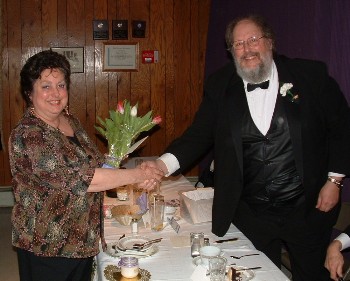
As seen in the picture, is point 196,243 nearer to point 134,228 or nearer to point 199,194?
point 134,228

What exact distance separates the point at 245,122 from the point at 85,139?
883 millimetres

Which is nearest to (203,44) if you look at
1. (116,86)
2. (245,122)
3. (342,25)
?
(116,86)

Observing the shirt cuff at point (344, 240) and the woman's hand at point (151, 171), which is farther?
the woman's hand at point (151, 171)

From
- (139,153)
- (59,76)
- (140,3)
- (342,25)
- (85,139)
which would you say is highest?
(140,3)

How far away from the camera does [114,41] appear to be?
5.79 metres

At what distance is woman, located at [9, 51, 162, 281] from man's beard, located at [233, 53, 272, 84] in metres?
0.89

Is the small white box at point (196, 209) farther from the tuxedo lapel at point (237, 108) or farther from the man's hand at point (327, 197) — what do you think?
the man's hand at point (327, 197)

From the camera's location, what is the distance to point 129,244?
221 cm

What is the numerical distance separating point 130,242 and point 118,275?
1.17 ft

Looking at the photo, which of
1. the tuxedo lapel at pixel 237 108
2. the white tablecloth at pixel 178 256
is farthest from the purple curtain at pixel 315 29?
the white tablecloth at pixel 178 256

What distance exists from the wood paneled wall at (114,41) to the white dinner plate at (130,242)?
12.4 ft

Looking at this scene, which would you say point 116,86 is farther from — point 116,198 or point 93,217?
point 93,217

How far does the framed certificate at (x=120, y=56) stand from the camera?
5.78 metres

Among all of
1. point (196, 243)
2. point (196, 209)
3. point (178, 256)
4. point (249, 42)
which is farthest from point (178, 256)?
point (249, 42)
